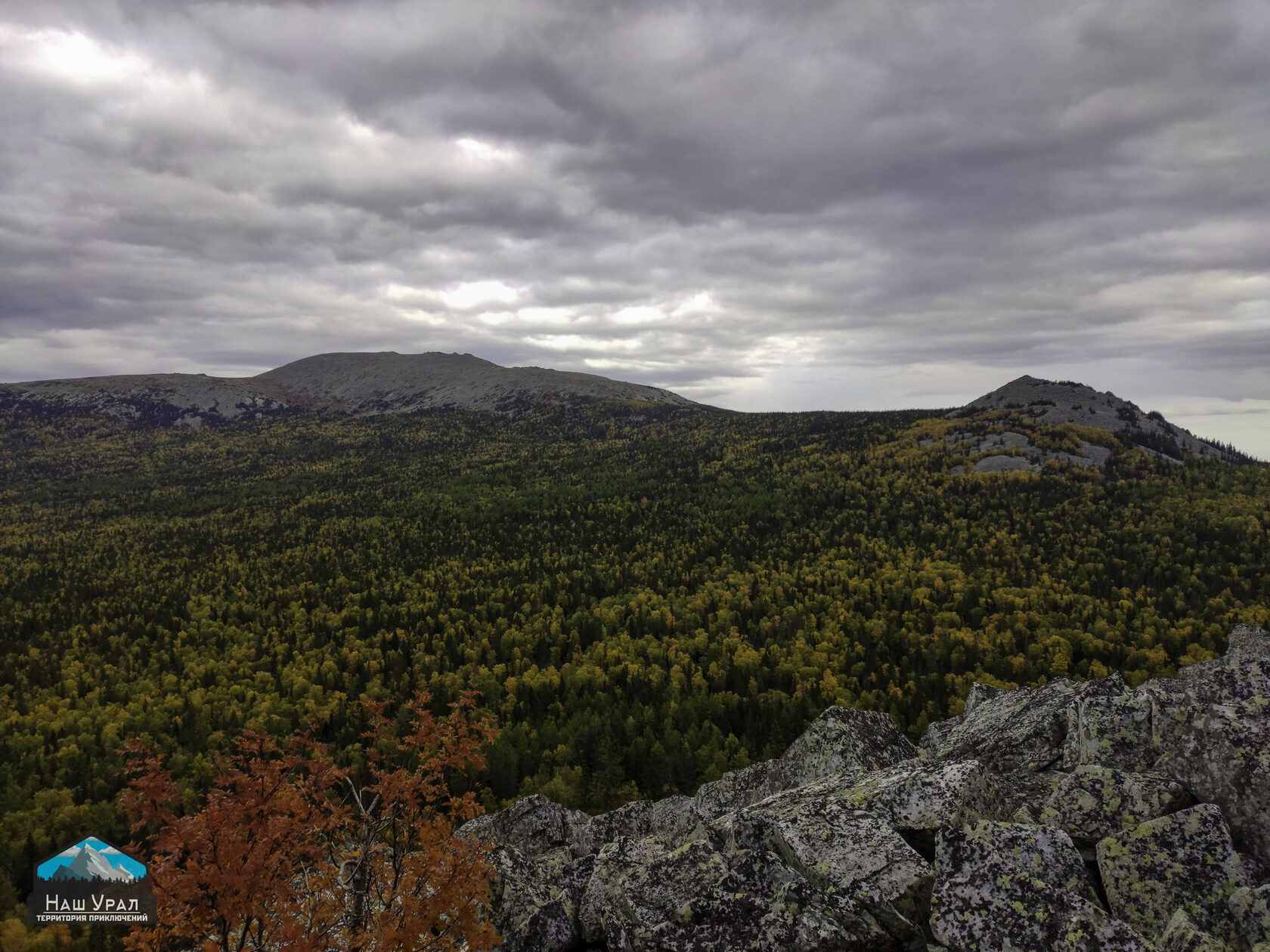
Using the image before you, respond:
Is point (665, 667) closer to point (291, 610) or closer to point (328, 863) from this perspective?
point (328, 863)

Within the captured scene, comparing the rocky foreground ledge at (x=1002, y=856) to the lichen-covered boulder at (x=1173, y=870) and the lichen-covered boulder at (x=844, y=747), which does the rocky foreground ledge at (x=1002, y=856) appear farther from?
the lichen-covered boulder at (x=844, y=747)

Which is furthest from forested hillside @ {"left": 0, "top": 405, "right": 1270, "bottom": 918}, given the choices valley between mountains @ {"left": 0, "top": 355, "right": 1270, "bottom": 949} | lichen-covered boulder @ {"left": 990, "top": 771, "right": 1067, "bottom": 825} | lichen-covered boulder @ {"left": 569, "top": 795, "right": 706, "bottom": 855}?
lichen-covered boulder @ {"left": 990, "top": 771, "right": 1067, "bottom": 825}

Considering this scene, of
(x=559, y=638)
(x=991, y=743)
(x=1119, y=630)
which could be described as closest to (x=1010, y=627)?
(x=1119, y=630)

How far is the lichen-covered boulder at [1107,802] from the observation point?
13.9 metres

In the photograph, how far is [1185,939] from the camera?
32.9 feet

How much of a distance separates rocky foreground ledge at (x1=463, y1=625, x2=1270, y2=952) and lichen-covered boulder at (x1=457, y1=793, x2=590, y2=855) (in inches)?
338

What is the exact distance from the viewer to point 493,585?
133m

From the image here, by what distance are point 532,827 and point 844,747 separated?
18.5m

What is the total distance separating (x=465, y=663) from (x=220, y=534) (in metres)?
137

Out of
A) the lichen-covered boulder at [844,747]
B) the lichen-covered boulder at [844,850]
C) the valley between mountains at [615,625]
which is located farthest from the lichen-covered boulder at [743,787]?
the lichen-covered boulder at [844,850]

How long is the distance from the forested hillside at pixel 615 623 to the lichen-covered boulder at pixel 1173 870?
184ft

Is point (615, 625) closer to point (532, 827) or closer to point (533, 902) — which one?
point (532, 827)

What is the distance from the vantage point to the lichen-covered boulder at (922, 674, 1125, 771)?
778 inches

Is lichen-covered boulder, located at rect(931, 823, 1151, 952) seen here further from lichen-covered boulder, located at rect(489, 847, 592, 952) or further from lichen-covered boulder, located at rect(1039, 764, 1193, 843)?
A: lichen-covered boulder, located at rect(489, 847, 592, 952)
